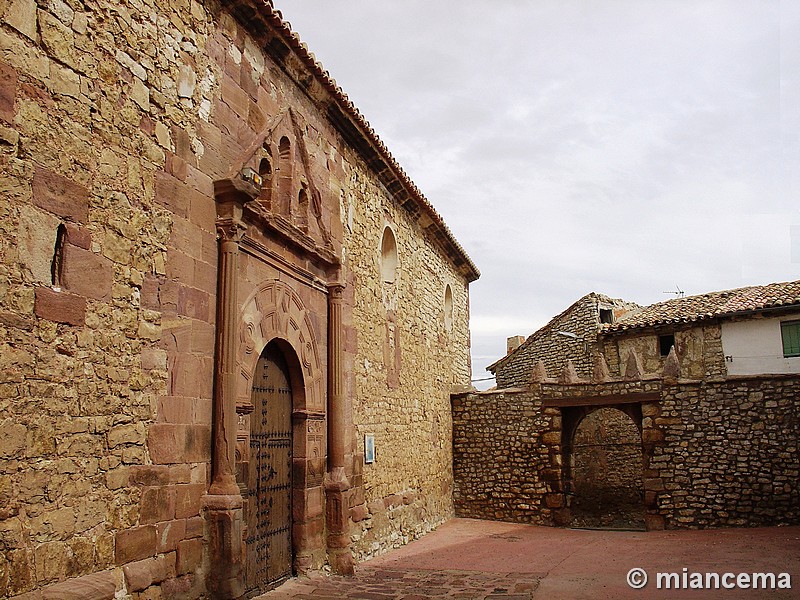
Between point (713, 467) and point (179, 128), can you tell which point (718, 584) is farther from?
point (179, 128)

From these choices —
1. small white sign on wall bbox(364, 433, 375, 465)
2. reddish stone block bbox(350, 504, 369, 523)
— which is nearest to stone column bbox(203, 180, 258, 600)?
reddish stone block bbox(350, 504, 369, 523)

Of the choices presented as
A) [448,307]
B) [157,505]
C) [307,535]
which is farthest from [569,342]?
[157,505]

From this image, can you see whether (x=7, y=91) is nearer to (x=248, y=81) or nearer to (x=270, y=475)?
(x=248, y=81)

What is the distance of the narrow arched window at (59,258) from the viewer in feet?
14.2

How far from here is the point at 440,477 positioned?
47.1 ft

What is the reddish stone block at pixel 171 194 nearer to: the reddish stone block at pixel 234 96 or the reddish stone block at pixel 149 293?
the reddish stone block at pixel 149 293

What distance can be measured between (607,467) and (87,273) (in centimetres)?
1693

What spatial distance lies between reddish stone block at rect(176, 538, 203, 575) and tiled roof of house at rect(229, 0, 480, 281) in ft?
16.5

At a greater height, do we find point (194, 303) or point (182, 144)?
point (182, 144)

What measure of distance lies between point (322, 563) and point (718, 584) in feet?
14.6

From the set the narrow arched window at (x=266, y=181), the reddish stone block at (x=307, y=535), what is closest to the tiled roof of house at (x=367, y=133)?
the narrow arched window at (x=266, y=181)

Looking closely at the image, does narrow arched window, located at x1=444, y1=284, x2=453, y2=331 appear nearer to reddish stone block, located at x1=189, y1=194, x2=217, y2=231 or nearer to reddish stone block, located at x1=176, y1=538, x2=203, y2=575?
reddish stone block, located at x1=189, y1=194, x2=217, y2=231

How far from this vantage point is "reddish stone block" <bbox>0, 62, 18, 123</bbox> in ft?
13.1

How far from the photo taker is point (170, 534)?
204 inches
